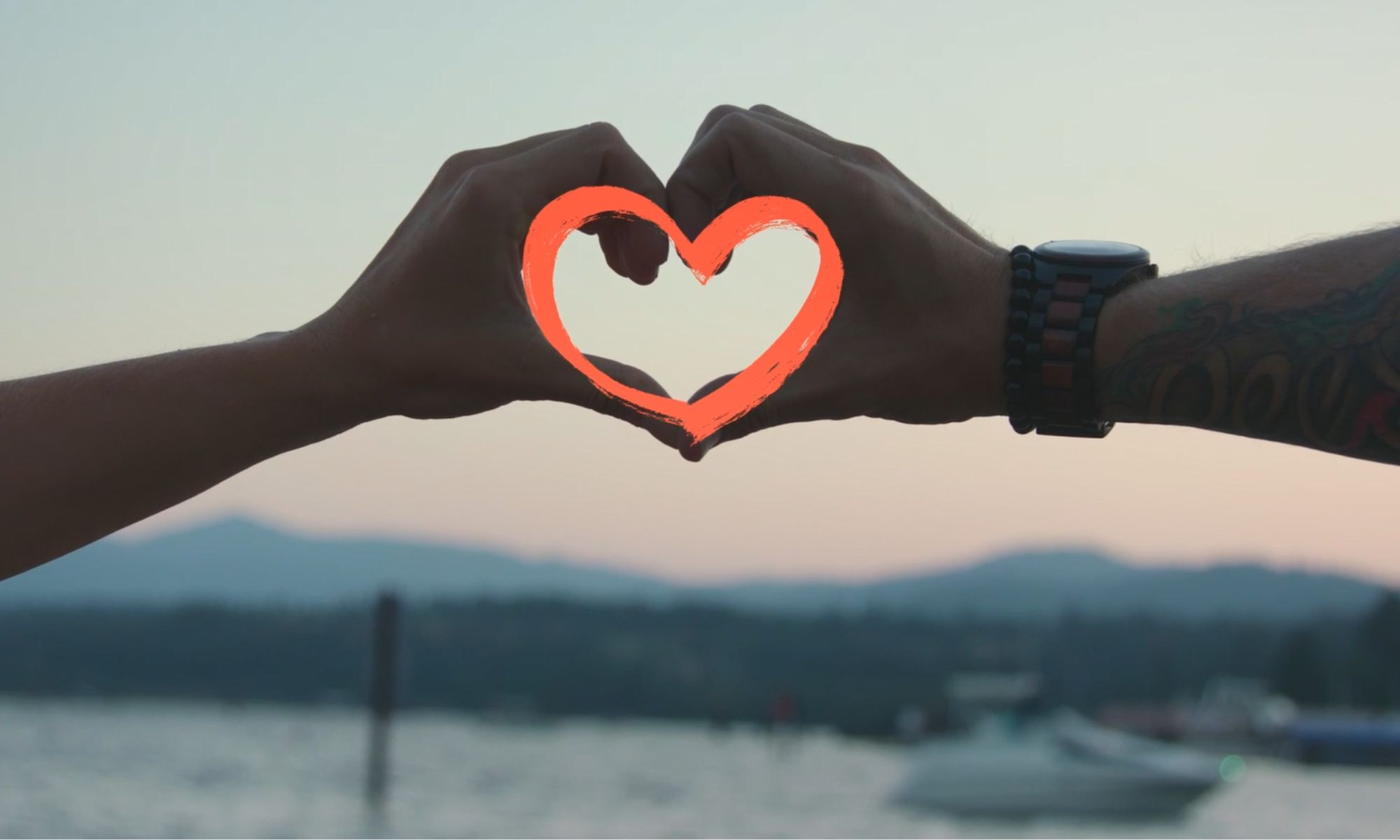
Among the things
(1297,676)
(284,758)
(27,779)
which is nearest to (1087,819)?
(27,779)

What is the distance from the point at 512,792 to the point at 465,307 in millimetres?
56308

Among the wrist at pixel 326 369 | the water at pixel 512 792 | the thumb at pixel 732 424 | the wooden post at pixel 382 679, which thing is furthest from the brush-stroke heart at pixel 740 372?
the water at pixel 512 792

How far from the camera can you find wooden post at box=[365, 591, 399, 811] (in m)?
26.3

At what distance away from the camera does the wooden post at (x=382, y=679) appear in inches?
1037

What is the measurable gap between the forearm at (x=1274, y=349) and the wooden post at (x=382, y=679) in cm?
2487

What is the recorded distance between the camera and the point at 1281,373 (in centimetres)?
174

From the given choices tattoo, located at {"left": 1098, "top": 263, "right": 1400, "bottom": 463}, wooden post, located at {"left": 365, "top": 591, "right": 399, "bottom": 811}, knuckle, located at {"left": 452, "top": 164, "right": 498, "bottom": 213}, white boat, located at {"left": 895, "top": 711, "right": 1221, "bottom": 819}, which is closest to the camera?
tattoo, located at {"left": 1098, "top": 263, "right": 1400, "bottom": 463}

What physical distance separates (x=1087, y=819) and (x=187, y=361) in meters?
39.3

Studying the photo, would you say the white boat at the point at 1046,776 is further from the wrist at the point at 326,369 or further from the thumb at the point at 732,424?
the wrist at the point at 326,369

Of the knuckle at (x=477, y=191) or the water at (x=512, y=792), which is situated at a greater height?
the knuckle at (x=477, y=191)

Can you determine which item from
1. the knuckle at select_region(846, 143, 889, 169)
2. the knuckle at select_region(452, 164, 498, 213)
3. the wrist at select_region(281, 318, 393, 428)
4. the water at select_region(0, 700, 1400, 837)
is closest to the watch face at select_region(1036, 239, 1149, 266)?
the knuckle at select_region(846, 143, 889, 169)

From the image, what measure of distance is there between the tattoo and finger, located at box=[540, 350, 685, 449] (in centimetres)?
61

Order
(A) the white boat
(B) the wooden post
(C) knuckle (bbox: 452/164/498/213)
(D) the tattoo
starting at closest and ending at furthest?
(D) the tattoo
(C) knuckle (bbox: 452/164/498/213)
(B) the wooden post
(A) the white boat

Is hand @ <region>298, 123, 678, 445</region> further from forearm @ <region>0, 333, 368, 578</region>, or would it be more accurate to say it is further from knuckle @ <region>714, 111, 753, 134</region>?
knuckle @ <region>714, 111, 753, 134</region>
